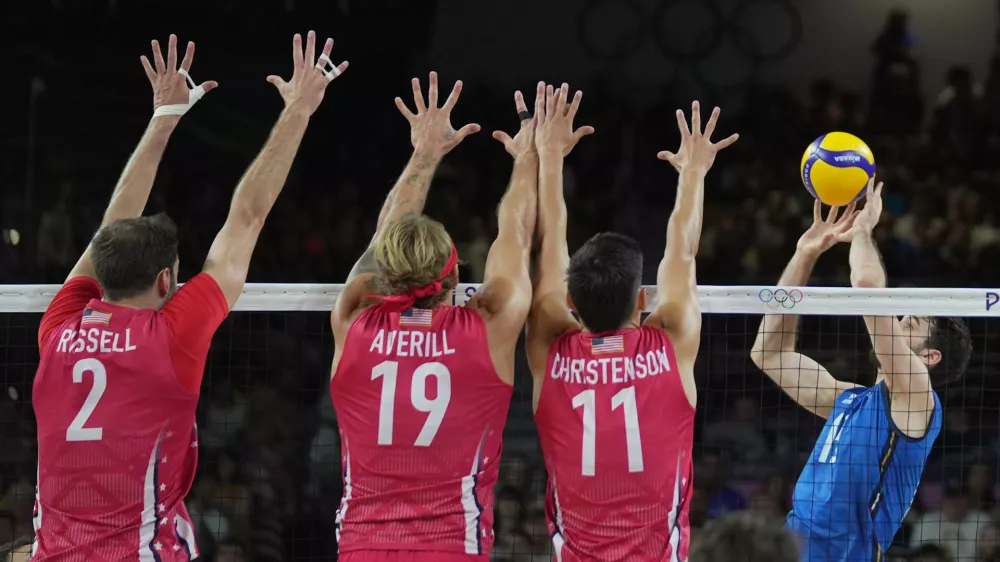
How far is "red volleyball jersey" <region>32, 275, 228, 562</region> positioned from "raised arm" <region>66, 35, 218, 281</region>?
17.6 inches

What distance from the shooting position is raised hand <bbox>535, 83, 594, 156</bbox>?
4.95 m

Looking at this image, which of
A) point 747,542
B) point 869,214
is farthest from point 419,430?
point 869,214

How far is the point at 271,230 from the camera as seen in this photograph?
1167 cm

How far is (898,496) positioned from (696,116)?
214cm

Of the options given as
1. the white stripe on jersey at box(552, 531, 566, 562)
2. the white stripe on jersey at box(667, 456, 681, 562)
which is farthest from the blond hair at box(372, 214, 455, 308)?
the white stripe on jersey at box(667, 456, 681, 562)

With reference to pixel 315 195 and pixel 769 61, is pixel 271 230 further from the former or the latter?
pixel 769 61

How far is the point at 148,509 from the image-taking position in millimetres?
4266

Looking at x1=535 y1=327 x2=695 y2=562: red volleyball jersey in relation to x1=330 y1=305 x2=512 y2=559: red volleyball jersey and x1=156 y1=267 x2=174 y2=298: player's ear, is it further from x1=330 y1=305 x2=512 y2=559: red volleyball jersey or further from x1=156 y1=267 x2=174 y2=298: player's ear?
x1=156 y1=267 x2=174 y2=298: player's ear

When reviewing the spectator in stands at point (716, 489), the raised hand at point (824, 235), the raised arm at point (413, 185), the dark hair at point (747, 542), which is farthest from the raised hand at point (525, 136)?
the spectator in stands at point (716, 489)

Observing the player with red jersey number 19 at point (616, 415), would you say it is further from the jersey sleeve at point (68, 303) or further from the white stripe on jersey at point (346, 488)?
the jersey sleeve at point (68, 303)

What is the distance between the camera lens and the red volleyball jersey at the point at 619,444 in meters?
4.21

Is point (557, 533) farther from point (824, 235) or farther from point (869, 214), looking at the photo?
point (869, 214)

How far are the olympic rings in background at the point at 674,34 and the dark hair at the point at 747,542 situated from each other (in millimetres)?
10268

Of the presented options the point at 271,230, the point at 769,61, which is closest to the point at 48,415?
the point at 271,230
